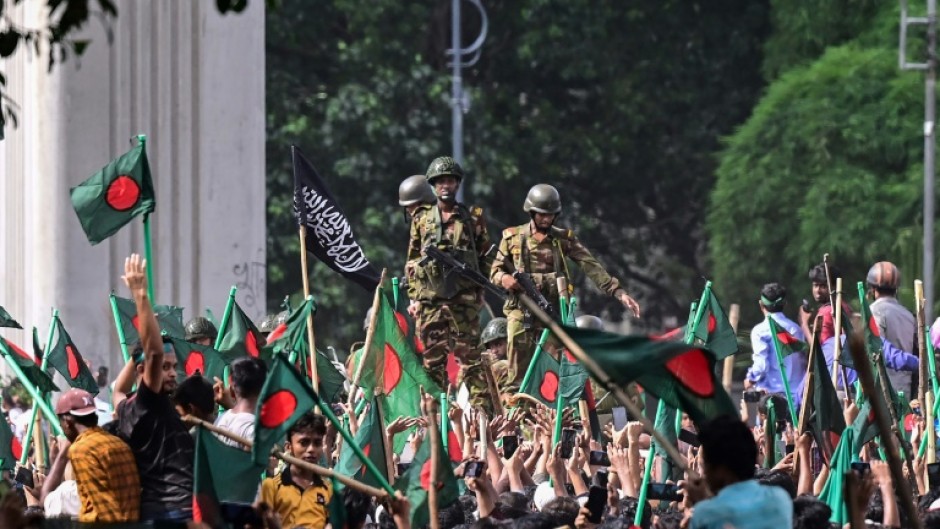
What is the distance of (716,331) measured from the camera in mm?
13289

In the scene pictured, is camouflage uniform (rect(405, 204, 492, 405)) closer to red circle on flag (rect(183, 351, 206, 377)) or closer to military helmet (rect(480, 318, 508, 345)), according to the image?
military helmet (rect(480, 318, 508, 345))

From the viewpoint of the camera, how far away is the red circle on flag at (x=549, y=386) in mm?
14188

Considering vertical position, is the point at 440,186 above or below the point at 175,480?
above

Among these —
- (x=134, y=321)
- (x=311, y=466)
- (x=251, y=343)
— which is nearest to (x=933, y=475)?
(x=311, y=466)

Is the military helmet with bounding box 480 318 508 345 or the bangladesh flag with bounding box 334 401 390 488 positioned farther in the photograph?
the military helmet with bounding box 480 318 508 345

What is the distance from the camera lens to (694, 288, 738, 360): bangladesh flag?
13.1m

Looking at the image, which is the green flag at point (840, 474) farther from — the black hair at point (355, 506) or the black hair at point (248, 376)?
the black hair at point (248, 376)

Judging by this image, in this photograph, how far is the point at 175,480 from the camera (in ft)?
30.5

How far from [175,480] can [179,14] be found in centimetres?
1244

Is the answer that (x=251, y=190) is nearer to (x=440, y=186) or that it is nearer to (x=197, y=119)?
(x=197, y=119)

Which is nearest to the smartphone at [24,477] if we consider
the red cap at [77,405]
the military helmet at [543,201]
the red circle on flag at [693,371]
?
the red cap at [77,405]

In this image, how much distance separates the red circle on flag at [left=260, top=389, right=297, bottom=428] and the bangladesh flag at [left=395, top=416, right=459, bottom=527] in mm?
554

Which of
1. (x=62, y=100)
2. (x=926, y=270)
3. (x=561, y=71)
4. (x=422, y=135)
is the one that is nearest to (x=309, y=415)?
(x=62, y=100)

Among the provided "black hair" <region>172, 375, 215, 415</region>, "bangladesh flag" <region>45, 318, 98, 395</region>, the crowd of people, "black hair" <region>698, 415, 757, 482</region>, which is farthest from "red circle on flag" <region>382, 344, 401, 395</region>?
"black hair" <region>698, 415, 757, 482</region>
